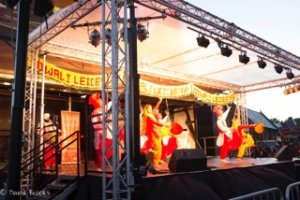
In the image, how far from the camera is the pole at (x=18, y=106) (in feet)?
7.03

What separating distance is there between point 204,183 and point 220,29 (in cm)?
398

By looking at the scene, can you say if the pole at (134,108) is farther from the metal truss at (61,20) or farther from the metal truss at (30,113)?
the metal truss at (30,113)

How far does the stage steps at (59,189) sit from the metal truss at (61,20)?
10.3 ft

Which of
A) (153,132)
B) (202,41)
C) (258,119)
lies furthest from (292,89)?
(258,119)

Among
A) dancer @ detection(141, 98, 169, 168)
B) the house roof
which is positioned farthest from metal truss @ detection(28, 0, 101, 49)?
the house roof

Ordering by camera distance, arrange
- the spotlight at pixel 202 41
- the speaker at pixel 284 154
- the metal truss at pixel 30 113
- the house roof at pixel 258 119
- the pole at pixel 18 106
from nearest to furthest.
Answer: the pole at pixel 18 106 < the metal truss at pixel 30 113 < the spotlight at pixel 202 41 < the speaker at pixel 284 154 < the house roof at pixel 258 119

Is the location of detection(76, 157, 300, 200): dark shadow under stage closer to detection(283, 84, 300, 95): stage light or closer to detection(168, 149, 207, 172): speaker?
detection(168, 149, 207, 172): speaker

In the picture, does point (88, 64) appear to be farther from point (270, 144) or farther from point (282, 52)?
point (270, 144)

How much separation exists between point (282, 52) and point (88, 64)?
20.0 feet

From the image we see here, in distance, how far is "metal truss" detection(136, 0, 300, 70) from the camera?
6949 millimetres

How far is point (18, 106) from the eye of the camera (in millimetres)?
2244

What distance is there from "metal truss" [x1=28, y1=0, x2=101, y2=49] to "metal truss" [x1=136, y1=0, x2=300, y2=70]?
1132 millimetres

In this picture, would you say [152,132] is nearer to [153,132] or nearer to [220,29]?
[153,132]

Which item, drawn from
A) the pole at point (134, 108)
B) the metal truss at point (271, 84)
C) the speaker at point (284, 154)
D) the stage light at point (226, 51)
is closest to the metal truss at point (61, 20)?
the pole at point (134, 108)
